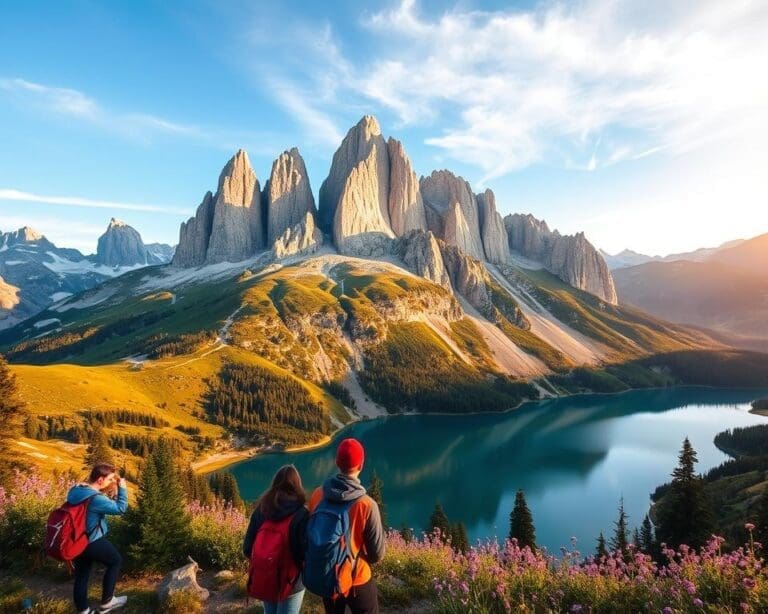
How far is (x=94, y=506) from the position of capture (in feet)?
27.1

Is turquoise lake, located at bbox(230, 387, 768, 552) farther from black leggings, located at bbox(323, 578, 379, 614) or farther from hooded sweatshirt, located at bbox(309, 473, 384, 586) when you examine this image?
hooded sweatshirt, located at bbox(309, 473, 384, 586)

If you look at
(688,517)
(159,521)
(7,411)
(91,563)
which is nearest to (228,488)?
(7,411)

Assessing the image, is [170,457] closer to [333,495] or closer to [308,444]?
[333,495]

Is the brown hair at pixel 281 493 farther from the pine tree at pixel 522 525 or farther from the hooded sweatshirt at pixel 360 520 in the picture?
the pine tree at pixel 522 525

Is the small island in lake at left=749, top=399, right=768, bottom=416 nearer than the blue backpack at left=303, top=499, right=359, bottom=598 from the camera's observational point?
No

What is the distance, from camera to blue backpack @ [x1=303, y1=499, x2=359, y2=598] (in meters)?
6.05

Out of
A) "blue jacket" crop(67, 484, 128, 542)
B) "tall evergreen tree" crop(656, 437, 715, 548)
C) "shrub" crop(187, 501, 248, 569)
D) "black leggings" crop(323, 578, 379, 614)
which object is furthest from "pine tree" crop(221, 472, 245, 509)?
"black leggings" crop(323, 578, 379, 614)

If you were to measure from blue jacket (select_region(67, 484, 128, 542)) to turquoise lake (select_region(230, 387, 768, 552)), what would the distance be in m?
53.4

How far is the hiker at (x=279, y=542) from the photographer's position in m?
6.31

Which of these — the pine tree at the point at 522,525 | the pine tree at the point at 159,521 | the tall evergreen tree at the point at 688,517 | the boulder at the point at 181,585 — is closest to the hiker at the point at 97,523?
the boulder at the point at 181,585

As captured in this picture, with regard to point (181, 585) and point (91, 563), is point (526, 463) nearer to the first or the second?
point (181, 585)

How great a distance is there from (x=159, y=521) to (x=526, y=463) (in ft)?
361

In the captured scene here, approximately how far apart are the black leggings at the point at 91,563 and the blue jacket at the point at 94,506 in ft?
1.00

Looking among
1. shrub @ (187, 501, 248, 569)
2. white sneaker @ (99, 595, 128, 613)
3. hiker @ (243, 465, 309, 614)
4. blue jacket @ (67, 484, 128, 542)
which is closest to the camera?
hiker @ (243, 465, 309, 614)
